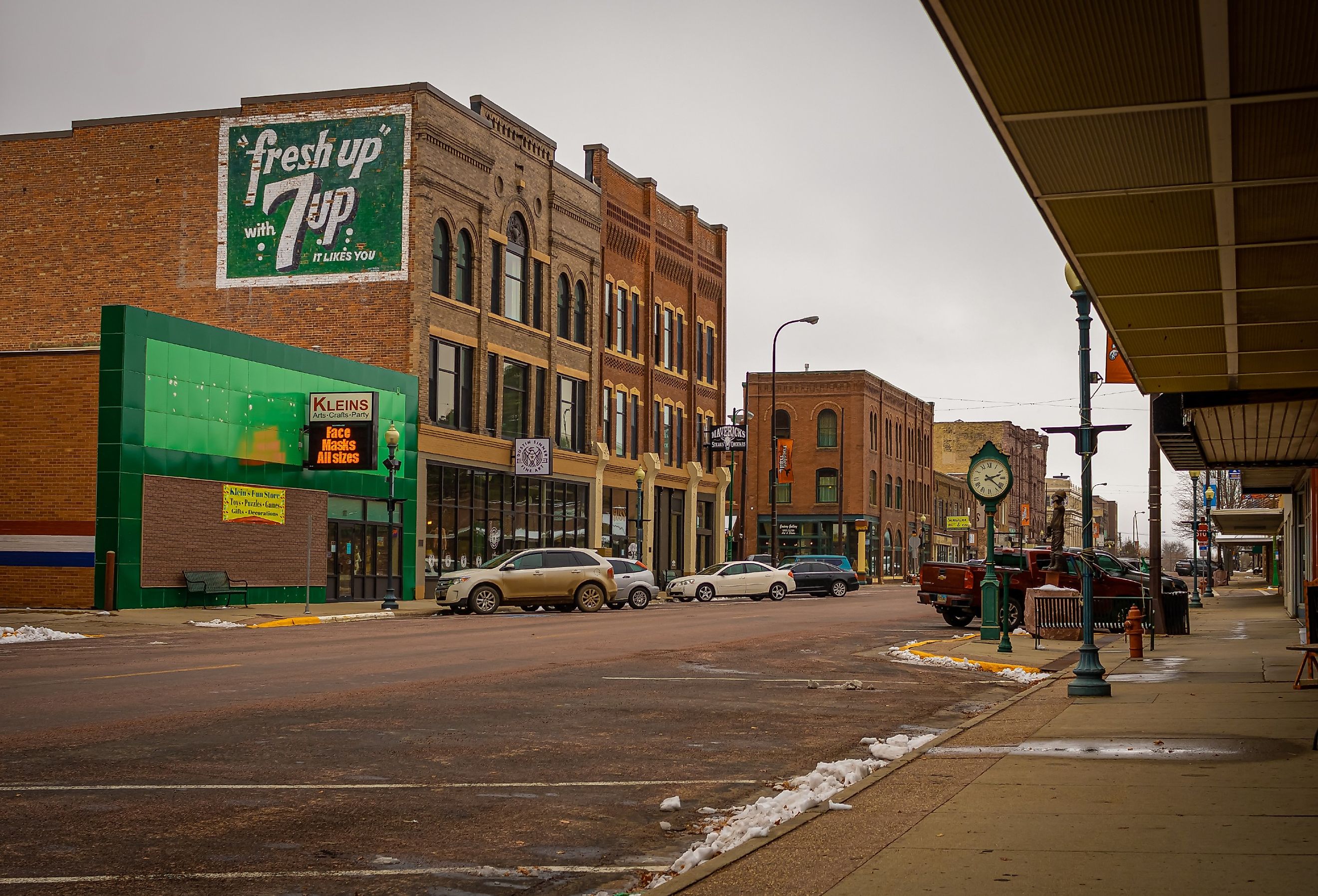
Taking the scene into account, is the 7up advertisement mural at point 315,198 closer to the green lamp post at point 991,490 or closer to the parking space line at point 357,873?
the green lamp post at point 991,490

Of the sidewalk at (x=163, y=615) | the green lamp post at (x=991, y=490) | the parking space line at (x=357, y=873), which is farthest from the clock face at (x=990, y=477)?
the sidewalk at (x=163, y=615)

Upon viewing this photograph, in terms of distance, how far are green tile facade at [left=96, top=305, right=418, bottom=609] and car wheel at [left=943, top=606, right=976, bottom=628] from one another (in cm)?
1823

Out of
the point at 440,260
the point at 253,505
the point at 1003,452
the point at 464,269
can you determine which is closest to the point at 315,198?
the point at 440,260

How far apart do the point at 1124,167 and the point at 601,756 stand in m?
5.81

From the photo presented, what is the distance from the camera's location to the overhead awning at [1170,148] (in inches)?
254

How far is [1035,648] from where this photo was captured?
→ 23281 mm

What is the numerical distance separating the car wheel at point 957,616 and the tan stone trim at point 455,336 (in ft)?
67.4

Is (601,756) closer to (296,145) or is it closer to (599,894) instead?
(599,894)

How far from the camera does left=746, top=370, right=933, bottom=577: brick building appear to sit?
8788cm

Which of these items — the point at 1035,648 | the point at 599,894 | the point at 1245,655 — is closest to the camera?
the point at 599,894

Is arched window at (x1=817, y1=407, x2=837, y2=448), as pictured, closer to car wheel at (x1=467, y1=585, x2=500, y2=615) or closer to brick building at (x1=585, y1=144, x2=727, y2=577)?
brick building at (x1=585, y1=144, x2=727, y2=577)

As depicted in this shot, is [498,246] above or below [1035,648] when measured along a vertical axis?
above

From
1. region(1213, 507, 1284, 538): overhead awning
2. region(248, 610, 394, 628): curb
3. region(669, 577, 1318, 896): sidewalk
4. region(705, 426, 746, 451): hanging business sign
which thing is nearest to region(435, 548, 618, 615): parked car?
region(248, 610, 394, 628): curb

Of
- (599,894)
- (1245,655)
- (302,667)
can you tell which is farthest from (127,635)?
(599,894)
